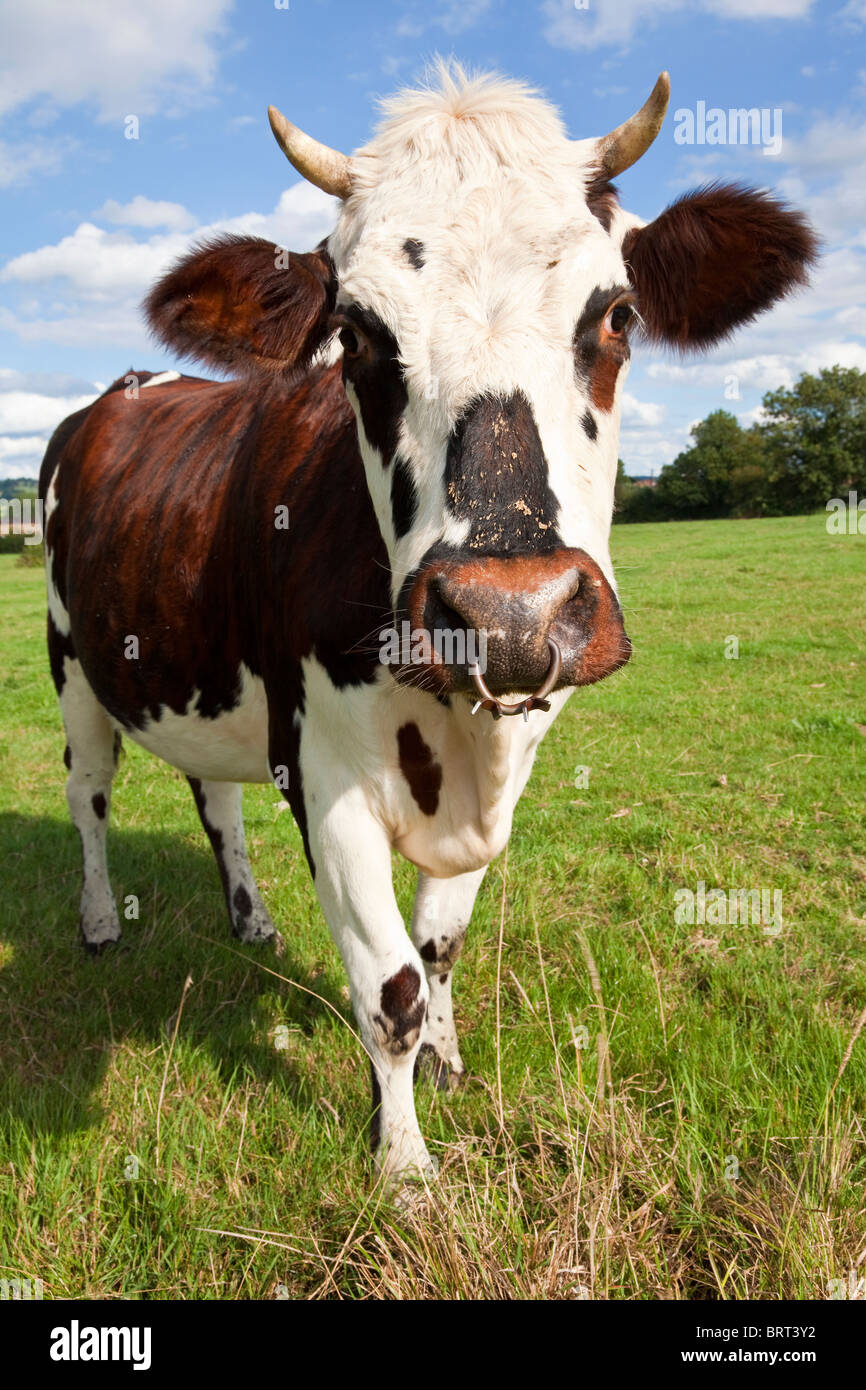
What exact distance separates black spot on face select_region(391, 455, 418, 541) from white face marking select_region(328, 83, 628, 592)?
0.10 feet

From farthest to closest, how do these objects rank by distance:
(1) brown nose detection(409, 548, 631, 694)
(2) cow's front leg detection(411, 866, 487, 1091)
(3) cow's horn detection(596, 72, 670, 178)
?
(2) cow's front leg detection(411, 866, 487, 1091) → (3) cow's horn detection(596, 72, 670, 178) → (1) brown nose detection(409, 548, 631, 694)

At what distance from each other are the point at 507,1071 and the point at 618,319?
2309mm

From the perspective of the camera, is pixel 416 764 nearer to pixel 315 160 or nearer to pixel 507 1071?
pixel 507 1071

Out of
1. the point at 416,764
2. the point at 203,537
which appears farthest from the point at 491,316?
the point at 203,537

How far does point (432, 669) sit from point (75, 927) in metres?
3.67

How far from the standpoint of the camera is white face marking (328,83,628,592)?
2.09 m

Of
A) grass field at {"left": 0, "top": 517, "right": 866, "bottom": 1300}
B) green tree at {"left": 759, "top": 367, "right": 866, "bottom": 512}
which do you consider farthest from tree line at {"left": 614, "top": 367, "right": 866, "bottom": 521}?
grass field at {"left": 0, "top": 517, "right": 866, "bottom": 1300}

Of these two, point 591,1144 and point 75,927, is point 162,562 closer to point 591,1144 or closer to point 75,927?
point 75,927

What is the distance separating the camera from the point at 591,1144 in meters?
2.49

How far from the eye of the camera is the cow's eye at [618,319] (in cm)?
238

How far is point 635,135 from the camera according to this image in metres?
2.56

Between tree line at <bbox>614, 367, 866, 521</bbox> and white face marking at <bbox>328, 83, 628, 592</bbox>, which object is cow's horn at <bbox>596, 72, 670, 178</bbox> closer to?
white face marking at <bbox>328, 83, 628, 592</bbox>

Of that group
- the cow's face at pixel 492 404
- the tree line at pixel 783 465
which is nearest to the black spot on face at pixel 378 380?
the cow's face at pixel 492 404
